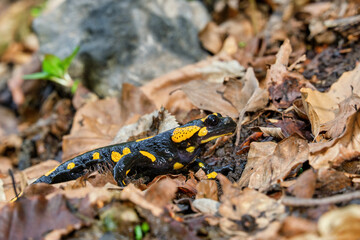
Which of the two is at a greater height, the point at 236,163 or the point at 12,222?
the point at 12,222

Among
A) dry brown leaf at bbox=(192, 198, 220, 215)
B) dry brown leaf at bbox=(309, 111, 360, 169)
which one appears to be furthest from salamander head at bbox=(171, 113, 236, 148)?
dry brown leaf at bbox=(192, 198, 220, 215)

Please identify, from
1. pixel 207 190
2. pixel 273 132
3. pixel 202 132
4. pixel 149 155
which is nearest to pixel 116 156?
pixel 149 155

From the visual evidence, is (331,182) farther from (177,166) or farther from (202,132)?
(177,166)

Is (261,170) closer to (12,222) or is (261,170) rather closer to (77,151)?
(12,222)

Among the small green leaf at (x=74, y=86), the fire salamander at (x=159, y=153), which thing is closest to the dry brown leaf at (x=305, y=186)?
the fire salamander at (x=159, y=153)

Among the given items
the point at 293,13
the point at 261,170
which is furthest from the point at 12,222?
the point at 293,13
